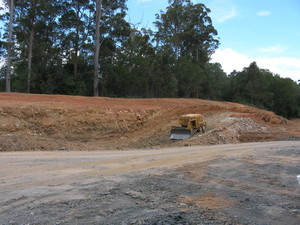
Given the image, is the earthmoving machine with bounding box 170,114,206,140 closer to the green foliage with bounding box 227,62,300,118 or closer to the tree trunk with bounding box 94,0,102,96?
the tree trunk with bounding box 94,0,102,96

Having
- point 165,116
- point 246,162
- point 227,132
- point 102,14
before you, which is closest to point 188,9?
point 102,14

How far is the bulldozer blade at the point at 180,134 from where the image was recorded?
17484 millimetres

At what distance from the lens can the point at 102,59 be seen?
3859cm

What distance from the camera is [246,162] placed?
9805 mm

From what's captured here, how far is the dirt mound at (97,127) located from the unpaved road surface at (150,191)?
476 cm

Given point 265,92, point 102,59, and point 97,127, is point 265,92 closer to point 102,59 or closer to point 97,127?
point 102,59

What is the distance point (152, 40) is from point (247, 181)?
47568 millimetres

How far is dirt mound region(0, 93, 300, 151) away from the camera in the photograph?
15.3m

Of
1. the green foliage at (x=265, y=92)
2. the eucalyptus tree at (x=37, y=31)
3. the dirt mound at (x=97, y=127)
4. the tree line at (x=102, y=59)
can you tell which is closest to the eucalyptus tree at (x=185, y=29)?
the tree line at (x=102, y=59)

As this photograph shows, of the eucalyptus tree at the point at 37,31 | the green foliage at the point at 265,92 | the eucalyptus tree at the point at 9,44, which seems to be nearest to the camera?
the eucalyptus tree at the point at 9,44

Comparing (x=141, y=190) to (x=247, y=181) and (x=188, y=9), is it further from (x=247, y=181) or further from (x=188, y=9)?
(x=188, y=9)

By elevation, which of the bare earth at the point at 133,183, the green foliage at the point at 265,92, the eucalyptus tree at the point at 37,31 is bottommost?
the bare earth at the point at 133,183

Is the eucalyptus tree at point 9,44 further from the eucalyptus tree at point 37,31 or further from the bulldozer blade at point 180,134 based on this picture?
the bulldozer blade at point 180,134

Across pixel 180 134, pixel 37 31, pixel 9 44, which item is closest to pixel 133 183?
pixel 180 134
